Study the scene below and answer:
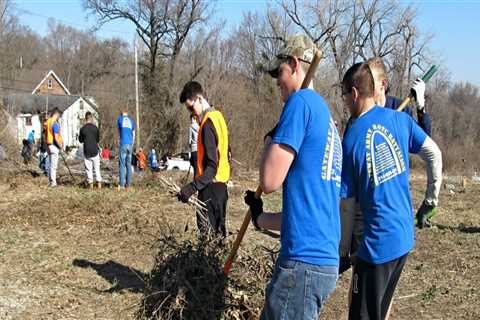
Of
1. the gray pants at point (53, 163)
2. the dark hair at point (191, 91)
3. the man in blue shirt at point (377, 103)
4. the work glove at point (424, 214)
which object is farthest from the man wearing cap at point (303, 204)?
the gray pants at point (53, 163)

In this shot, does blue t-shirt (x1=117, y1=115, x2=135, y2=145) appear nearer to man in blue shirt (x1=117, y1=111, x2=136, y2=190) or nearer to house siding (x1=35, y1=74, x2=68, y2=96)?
man in blue shirt (x1=117, y1=111, x2=136, y2=190)

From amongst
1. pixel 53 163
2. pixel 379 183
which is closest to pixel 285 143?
pixel 379 183

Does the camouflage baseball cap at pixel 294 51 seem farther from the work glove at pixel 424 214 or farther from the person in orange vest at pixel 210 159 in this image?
the work glove at pixel 424 214

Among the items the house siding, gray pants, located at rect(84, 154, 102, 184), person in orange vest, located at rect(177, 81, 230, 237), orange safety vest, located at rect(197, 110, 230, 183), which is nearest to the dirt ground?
person in orange vest, located at rect(177, 81, 230, 237)

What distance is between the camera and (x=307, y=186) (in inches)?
96.5

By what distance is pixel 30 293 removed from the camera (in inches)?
222

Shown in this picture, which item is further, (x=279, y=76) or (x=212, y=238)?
(x=212, y=238)

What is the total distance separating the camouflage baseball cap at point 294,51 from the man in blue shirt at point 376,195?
25.9 inches

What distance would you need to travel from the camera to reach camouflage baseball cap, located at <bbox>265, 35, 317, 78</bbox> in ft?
8.40

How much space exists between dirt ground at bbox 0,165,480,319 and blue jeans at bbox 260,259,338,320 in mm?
1768

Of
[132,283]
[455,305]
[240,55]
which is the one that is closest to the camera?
[455,305]

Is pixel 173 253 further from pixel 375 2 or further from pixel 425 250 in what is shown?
pixel 375 2

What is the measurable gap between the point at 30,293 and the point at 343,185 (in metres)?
3.95

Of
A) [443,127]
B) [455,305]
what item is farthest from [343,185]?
[443,127]
